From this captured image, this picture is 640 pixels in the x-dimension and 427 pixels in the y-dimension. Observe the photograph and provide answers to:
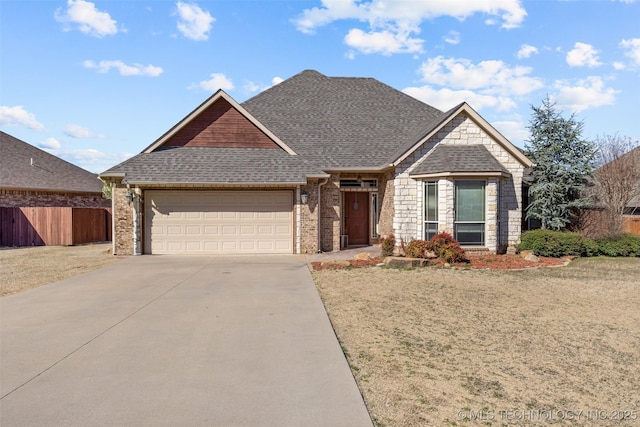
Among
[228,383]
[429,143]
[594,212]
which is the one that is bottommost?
[228,383]

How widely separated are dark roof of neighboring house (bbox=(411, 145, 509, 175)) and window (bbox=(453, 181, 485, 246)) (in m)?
0.60

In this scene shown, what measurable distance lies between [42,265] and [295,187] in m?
9.04

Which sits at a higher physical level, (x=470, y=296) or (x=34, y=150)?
(x=34, y=150)

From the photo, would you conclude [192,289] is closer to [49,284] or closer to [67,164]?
[49,284]

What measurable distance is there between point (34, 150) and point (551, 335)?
32.8 metres

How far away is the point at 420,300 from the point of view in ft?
27.4

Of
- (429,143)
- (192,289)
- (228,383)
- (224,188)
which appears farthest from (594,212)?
(228,383)

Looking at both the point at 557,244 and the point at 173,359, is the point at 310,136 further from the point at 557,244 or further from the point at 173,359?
the point at 173,359

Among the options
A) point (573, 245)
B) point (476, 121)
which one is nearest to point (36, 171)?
point (476, 121)

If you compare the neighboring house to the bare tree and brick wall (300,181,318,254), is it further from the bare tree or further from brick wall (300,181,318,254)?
the bare tree

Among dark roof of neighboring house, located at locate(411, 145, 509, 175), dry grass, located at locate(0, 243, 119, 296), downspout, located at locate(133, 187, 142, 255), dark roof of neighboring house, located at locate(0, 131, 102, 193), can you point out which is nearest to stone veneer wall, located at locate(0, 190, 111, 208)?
dark roof of neighboring house, located at locate(0, 131, 102, 193)

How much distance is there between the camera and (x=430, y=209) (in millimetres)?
15156

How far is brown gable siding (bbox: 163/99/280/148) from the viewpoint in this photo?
16828 mm

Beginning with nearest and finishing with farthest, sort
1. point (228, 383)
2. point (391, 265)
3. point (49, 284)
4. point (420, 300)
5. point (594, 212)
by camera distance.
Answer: point (228, 383)
point (420, 300)
point (49, 284)
point (391, 265)
point (594, 212)
